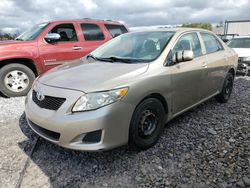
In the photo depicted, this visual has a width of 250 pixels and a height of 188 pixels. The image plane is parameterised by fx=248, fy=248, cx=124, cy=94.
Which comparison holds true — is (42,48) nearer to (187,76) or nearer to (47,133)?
(47,133)

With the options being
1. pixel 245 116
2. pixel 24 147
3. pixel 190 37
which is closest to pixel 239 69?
pixel 245 116

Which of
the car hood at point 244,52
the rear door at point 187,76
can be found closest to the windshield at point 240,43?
the car hood at point 244,52

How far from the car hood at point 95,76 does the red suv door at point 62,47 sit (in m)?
2.65

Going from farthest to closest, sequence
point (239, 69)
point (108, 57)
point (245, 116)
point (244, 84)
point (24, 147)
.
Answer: point (239, 69) → point (244, 84) → point (245, 116) → point (108, 57) → point (24, 147)

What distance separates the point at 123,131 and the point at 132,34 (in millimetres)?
2081

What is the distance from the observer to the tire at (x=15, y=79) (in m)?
5.56

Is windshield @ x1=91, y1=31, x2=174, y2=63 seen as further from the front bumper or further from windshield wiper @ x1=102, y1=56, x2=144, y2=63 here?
the front bumper

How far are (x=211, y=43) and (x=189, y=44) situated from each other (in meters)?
0.99

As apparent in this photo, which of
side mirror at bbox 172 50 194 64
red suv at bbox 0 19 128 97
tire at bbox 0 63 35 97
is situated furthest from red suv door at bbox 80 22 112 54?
side mirror at bbox 172 50 194 64

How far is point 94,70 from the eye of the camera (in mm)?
3250

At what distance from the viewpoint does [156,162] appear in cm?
306

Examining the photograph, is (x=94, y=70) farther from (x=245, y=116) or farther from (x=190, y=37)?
(x=245, y=116)

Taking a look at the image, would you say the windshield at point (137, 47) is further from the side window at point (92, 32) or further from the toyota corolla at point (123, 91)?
the side window at point (92, 32)

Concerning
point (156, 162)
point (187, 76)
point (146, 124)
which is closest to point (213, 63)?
point (187, 76)
